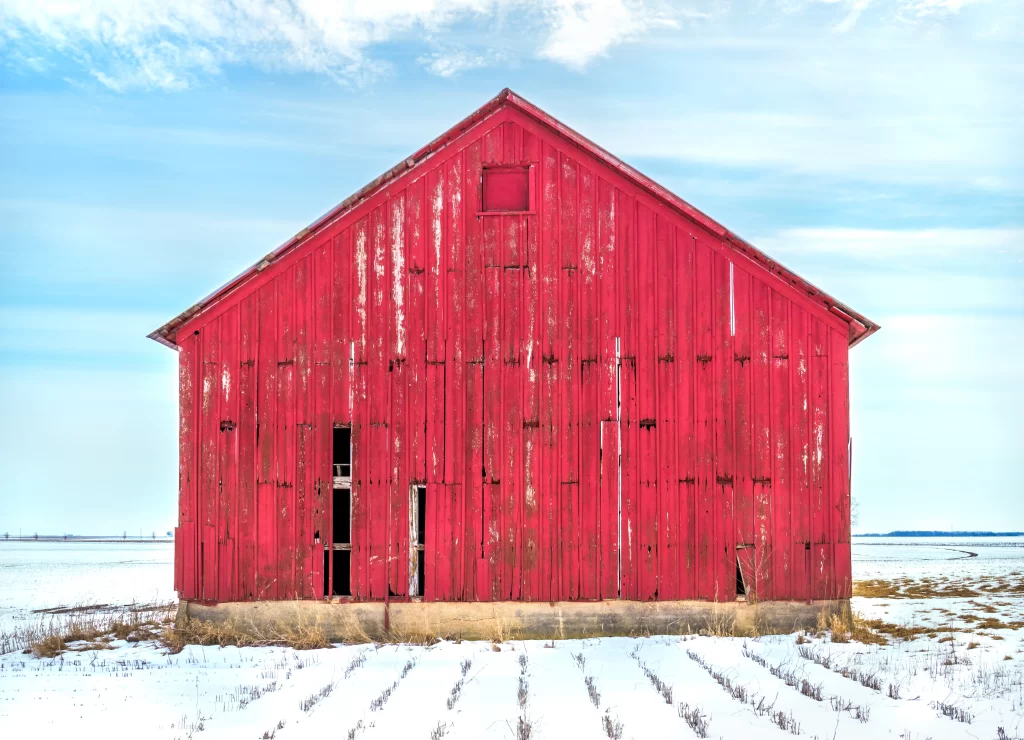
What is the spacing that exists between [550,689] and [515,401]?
5.63 m

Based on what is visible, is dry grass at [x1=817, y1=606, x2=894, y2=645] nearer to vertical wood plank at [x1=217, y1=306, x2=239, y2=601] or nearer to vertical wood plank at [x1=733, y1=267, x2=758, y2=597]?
vertical wood plank at [x1=733, y1=267, x2=758, y2=597]

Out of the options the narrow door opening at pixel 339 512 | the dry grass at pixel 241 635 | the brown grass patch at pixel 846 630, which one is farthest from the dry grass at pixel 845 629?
the dry grass at pixel 241 635

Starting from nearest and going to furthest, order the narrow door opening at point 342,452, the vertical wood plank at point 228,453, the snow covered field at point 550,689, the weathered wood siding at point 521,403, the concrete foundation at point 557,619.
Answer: the snow covered field at point 550,689, the concrete foundation at point 557,619, the weathered wood siding at point 521,403, the vertical wood plank at point 228,453, the narrow door opening at point 342,452

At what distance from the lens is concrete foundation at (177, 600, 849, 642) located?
15375 mm

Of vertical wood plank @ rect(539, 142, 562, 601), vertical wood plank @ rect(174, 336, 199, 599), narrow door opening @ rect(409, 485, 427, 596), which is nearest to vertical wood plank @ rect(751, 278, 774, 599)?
vertical wood plank @ rect(539, 142, 562, 601)

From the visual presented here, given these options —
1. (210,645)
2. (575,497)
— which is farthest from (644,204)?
(210,645)

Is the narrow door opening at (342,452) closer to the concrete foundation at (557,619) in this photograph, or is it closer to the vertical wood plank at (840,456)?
the concrete foundation at (557,619)

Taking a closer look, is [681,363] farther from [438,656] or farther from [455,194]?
[438,656]

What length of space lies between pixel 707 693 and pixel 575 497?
517 cm

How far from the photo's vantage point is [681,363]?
1588cm

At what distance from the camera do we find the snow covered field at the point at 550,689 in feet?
30.9

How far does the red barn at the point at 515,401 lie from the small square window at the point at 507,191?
0.04m

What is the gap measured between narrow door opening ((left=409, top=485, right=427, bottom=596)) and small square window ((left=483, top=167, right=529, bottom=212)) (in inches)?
188

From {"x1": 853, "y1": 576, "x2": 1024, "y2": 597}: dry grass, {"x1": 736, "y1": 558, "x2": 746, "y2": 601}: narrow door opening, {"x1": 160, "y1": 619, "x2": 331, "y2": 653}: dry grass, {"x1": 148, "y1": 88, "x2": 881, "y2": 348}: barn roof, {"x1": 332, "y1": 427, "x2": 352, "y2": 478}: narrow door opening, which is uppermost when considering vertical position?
{"x1": 148, "y1": 88, "x2": 881, "y2": 348}: barn roof
